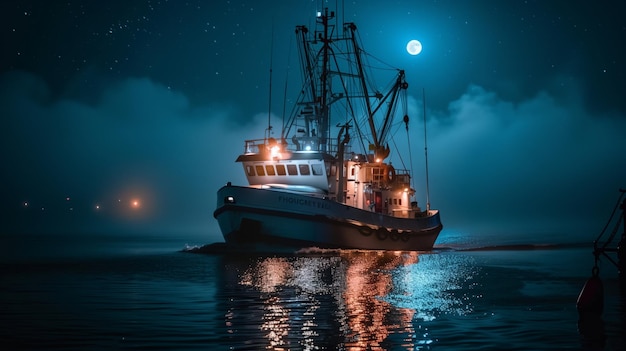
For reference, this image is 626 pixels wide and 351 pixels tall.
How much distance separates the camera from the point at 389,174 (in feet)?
136

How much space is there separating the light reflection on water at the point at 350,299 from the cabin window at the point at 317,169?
6.68 m

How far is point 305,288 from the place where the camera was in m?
19.9

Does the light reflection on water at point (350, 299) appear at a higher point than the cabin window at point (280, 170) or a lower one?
lower

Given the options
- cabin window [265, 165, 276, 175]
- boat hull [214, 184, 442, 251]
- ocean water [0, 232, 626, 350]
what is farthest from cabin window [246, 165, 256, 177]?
ocean water [0, 232, 626, 350]

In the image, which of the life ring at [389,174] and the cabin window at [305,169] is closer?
the cabin window at [305,169]

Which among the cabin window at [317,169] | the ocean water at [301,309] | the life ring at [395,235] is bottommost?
the ocean water at [301,309]

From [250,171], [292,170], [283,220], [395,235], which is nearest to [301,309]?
[283,220]

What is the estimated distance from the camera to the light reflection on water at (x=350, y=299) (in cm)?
1200

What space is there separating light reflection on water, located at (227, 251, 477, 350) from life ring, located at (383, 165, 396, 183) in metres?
10.1

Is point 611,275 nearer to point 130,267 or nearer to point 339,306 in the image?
point 339,306

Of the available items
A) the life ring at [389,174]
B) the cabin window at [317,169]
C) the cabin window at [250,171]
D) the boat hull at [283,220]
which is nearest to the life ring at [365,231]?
the boat hull at [283,220]

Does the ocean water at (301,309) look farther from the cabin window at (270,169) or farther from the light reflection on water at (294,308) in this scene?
the cabin window at (270,169)

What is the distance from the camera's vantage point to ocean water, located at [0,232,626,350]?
11477 mm

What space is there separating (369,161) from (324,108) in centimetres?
441
